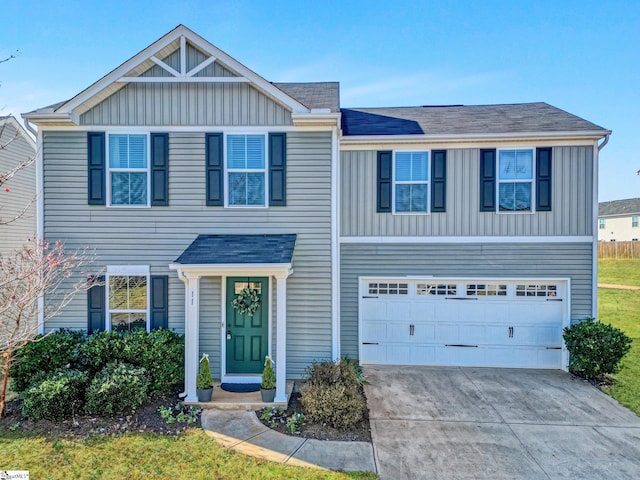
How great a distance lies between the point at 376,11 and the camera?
417 inches

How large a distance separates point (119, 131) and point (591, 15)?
1339cm

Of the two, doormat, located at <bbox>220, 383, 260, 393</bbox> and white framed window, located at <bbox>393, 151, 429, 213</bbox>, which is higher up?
white framed window, located at <bbox>393, 151, 429, 213</bbox>

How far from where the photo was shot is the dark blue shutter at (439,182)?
8.34 m

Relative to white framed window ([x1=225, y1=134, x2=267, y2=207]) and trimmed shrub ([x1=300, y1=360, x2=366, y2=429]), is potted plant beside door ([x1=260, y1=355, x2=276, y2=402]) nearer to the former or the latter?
trimmed shrub ([x1=300, y1=360, x2=366, y2=429])

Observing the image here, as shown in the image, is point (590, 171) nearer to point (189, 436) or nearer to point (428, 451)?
point (428, 451)

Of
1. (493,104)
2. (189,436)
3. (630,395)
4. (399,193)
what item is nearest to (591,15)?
(493,104)

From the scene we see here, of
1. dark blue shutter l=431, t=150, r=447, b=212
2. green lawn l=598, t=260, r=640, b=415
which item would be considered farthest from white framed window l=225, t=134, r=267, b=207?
green lawn l=598, t=260, r=640, b=415

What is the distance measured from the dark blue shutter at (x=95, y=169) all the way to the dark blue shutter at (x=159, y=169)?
1.07 m

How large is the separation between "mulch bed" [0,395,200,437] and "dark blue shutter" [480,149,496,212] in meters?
7.64

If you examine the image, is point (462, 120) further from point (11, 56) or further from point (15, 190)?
point (15, 190)

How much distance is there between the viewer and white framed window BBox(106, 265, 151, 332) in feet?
24.2

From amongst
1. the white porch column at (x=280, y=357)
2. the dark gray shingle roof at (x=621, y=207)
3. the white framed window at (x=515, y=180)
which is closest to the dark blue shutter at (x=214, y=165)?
the white porch column at (x=280, y=357)

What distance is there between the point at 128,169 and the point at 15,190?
833cm

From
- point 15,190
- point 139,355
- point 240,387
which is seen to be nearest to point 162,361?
point 139,355
